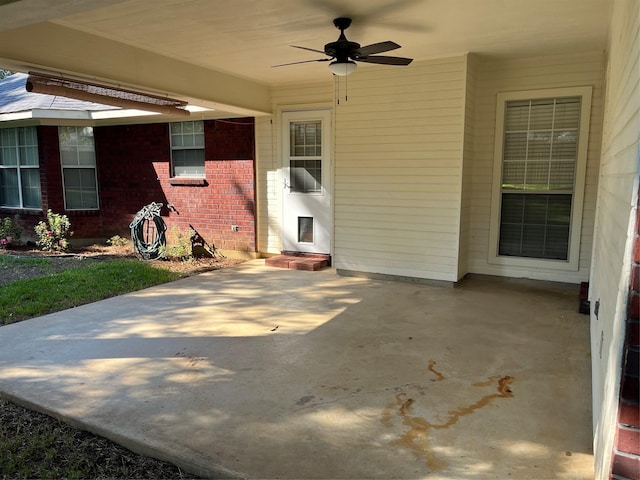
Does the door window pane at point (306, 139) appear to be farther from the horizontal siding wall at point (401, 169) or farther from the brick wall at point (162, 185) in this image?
the horizontal siding wall at point (401, 169)

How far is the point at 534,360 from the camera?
3492mm

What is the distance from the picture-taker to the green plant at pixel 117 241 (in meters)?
8.77

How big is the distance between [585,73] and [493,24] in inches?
66.5

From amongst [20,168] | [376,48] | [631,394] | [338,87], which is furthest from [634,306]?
[20,168]

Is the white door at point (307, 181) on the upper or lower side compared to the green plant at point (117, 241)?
upper

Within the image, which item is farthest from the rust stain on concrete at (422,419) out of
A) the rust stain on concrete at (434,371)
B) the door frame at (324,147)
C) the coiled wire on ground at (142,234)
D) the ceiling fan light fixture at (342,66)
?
the coiled wire on ground at (142,234)

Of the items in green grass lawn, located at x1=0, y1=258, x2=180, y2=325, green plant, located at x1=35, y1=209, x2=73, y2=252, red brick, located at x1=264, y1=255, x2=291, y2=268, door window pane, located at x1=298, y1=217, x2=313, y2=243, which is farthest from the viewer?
green plant, located at x1=35, y1=209, x2=73, y2=252

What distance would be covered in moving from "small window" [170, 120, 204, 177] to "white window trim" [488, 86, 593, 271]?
15.8 feet

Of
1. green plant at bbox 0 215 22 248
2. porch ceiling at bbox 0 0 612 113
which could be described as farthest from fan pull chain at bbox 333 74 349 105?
green plant at bbox 0 215 22 248

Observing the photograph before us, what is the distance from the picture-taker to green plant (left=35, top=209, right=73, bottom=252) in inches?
324

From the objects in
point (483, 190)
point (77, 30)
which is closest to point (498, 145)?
point (483, 190)

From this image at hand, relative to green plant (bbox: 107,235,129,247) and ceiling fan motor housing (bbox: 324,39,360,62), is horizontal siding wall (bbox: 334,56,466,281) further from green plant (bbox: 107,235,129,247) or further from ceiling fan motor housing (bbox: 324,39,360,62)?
green plant (bbox: 107,235,129,247)

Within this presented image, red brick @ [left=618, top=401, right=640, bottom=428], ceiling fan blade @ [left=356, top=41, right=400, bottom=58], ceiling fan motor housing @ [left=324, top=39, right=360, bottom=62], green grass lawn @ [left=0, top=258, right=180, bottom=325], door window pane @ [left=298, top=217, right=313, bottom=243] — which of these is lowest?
green grass lawn @ [left=0, top=258, right=180, bottom=325]

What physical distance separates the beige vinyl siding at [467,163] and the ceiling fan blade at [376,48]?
1808 millimetres
